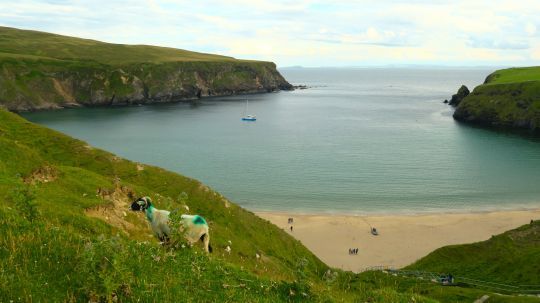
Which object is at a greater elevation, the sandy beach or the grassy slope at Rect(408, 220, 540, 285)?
the grassy slope at Rect(408, 220, 540, 285)

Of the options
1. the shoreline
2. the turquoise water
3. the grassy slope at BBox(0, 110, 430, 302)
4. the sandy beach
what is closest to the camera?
the grassy slope at BBox(0, 110, 430, 302)

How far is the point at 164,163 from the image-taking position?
347 ft

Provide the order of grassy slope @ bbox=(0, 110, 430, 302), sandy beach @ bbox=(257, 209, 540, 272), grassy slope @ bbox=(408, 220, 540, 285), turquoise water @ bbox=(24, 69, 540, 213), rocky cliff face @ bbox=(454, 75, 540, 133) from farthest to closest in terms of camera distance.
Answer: rocky cliff face @ bbox=(454, 75, 540, 133) < turquoise water @ bbox=(24, 69, 540, 213) < sandy beach @ bbox=(257, 209, 540, 272) < grassy slope @ bbox=(408, 220, 540, 285) < grassy slope @ bbox=(0, 110, 430, 302)

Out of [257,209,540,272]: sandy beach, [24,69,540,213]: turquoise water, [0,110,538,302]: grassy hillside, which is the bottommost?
[257,209,540,272]: sandy beach

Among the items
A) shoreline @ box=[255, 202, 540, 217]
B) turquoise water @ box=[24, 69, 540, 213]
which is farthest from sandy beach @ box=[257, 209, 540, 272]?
turquoise water @ box=[24, 69, 540, 213]

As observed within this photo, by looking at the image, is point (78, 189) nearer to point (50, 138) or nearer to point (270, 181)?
point (50, 138)

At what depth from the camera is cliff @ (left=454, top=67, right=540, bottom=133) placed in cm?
16225

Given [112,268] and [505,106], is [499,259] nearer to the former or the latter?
[112,268]

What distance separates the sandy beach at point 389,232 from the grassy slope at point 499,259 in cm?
1194

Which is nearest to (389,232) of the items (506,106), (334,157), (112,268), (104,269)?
(334,157)

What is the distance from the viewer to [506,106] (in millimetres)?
175000

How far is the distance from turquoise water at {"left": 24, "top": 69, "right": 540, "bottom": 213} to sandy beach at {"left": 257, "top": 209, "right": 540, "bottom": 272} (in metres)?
4.79

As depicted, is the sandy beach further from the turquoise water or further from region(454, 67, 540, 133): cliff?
region(454, 67, 540, 133): cliff

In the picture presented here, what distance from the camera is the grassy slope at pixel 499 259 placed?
34.7m
